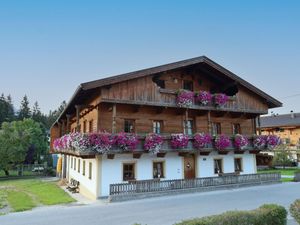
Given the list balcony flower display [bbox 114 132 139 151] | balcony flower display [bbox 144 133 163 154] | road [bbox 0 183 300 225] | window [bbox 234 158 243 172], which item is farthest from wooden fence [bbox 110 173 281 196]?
balcony flower display [bbox 114 132 139 151]

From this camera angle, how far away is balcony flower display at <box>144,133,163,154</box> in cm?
1711

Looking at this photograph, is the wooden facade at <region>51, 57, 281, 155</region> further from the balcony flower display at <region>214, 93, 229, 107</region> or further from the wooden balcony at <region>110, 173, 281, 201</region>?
the wooden balcony at <region>110, 173, 281, 201</region>

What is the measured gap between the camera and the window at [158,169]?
62.2 ft

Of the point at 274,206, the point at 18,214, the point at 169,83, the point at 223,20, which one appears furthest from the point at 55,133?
the point at 274,206

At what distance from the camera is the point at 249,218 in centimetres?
730

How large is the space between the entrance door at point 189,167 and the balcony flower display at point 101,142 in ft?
22.8

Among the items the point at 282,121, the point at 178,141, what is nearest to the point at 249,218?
the point at 178,141

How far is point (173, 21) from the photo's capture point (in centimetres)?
1852

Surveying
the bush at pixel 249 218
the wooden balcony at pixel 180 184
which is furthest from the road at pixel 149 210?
the bush at pixel 249 218

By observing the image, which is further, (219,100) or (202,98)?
(219,100)

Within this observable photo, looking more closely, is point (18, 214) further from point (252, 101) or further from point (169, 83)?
point (252, 101)

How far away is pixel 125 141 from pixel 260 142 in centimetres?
1174

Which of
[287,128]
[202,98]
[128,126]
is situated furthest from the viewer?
[287,128]

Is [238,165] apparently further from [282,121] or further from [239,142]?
[282,121]
